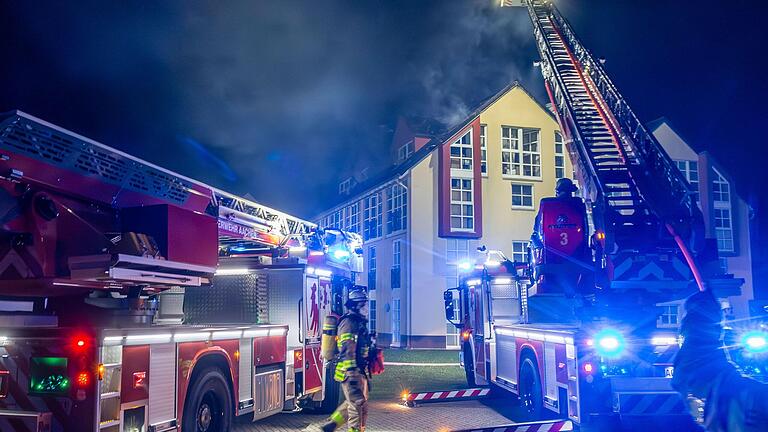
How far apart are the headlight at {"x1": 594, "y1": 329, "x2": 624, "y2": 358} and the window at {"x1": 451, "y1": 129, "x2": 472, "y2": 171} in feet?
62.8

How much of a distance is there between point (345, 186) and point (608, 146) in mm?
29436

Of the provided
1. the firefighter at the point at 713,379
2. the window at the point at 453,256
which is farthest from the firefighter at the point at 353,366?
the window at the point at 453,256

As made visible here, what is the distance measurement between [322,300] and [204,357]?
345cm

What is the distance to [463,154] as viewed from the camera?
26781mm

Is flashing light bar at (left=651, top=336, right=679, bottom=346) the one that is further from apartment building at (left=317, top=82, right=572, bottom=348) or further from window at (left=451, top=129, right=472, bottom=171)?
window at (left=451, top=129, right=472, bottom=171)

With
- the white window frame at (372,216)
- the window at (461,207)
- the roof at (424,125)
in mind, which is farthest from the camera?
the white window frame at (372,216)

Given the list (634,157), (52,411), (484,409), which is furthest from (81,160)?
(634,157)

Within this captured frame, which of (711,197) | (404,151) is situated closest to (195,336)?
(404,151)

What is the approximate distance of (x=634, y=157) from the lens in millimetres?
11992

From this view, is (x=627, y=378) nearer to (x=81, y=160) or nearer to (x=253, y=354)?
(x=253, y=354)

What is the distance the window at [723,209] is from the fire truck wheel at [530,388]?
2443cm

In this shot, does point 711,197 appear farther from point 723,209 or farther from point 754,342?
point 754,342

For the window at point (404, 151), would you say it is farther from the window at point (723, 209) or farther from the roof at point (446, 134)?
the window at point (723, 209)

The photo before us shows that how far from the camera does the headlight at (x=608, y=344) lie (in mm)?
7801
